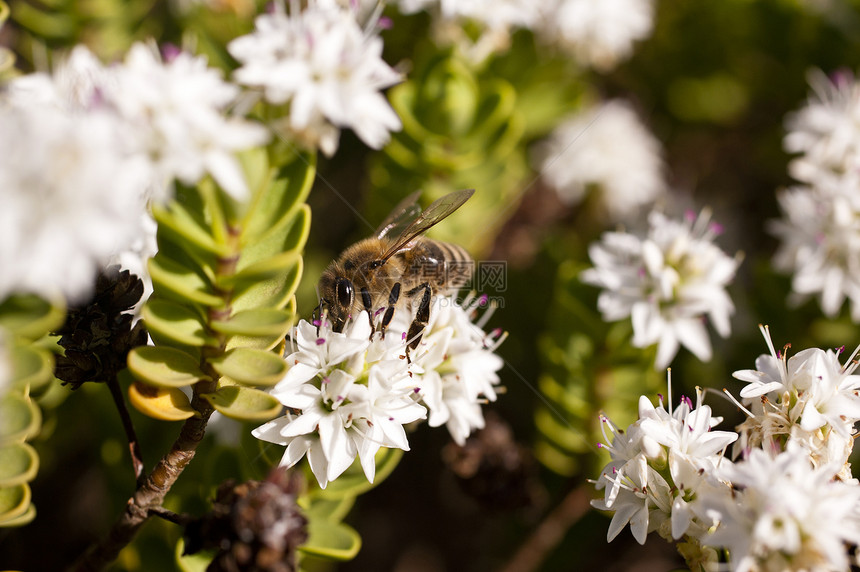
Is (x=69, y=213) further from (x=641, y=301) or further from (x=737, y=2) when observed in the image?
(x=737, y=2)

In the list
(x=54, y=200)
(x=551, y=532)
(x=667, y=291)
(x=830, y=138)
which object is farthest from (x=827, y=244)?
(x=54, y=200)

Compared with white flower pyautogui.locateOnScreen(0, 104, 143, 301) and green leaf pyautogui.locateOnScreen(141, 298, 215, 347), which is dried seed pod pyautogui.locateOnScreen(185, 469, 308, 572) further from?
white flower pyautogui.locateOnScreen(0, 104, 143, 301)

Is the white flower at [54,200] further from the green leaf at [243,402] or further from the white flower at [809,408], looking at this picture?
the white flower at [809,408]

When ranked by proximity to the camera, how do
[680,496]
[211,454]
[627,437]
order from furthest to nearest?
[211,454], [627,437], [680,496]

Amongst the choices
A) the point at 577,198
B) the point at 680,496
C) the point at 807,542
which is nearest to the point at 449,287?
the point at 680,496

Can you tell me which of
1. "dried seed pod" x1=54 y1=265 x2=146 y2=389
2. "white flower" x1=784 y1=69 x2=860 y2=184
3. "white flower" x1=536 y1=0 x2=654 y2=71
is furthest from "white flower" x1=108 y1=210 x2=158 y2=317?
"white flower" x1=784 y1=69 x2=860 y2=184

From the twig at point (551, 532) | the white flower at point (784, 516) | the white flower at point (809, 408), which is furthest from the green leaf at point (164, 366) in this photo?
the twig at point (551, 532)
